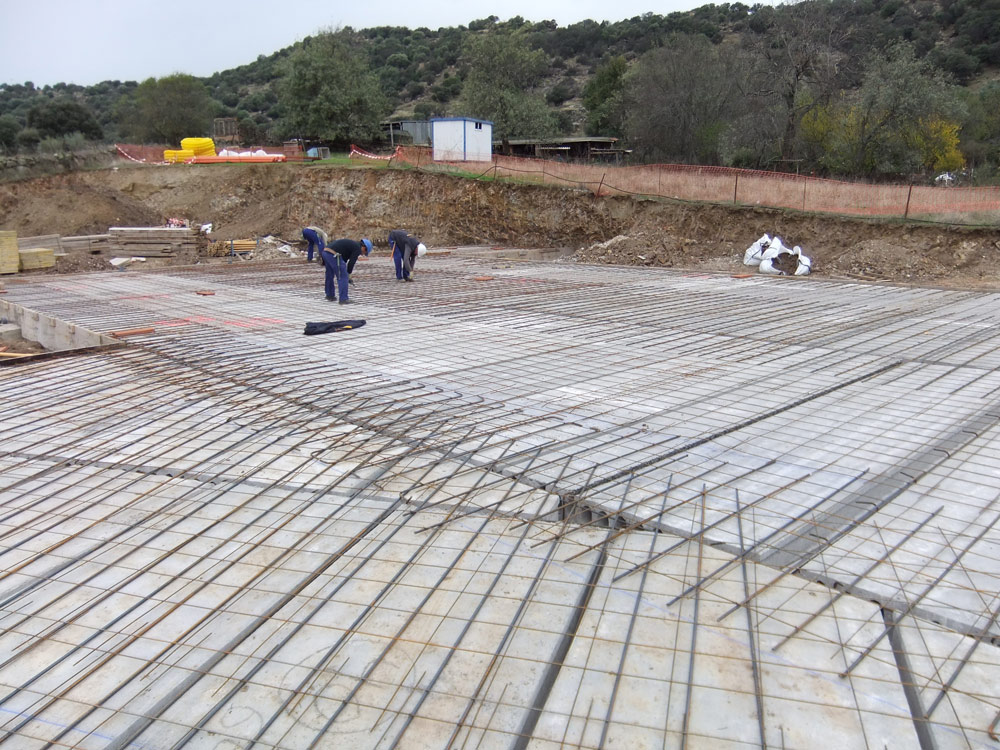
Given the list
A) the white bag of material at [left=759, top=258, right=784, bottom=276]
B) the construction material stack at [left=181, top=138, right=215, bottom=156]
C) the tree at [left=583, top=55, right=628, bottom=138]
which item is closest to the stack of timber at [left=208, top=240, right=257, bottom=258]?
the construction material stack at [left=181, top=138, right=215, bottom=156]

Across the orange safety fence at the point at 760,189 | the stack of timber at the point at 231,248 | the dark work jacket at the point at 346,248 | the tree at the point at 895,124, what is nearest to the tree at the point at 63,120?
the stack of timber at the point at 231,248

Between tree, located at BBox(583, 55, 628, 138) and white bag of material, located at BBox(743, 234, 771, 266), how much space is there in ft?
53.8

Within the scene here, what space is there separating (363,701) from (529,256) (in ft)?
46.0

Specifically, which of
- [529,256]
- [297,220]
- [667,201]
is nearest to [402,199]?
[297,220]

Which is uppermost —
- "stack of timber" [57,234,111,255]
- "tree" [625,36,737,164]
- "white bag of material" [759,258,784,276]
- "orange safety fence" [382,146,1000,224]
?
"tree" [625,36,737,164]

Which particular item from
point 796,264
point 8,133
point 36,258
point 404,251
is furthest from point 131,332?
point 8,133

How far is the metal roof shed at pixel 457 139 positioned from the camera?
19.2 m

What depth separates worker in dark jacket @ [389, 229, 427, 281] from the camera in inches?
382

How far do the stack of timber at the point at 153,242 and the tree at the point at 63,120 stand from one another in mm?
24426

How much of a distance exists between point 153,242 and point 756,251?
12.7 meters

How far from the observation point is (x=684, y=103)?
890 inches

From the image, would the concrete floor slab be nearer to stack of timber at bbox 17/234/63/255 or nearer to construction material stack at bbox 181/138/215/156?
stack of timber at bbox 17/234/63/255

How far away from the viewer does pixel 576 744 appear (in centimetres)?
167

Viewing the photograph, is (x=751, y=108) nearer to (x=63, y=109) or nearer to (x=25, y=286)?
(x=25, y=286)
